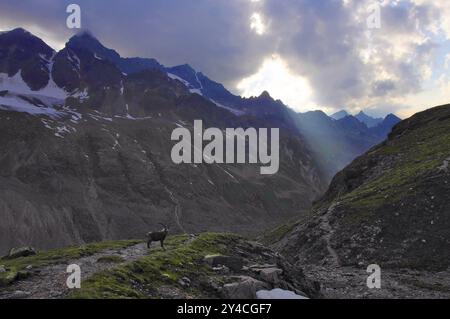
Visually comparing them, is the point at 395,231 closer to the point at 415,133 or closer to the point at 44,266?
the point at 44,266


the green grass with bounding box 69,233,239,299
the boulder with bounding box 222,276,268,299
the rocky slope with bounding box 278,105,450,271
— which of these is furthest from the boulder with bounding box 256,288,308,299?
the rocky slope with bounding box 278,105,450,271

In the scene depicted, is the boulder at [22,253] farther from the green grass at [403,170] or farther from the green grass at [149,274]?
the green grass at [403,170]

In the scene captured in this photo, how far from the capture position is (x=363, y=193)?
346 feet

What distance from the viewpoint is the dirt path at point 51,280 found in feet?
102

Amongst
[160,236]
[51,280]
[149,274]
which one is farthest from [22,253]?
[149,274]

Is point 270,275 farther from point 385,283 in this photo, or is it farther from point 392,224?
point 392,224

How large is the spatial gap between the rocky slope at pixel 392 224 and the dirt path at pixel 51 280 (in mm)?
46757

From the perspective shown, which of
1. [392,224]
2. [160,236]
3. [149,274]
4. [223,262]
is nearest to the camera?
[149,274]

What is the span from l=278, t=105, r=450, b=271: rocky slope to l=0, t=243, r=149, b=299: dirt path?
46.8 m

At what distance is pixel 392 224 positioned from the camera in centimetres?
8538

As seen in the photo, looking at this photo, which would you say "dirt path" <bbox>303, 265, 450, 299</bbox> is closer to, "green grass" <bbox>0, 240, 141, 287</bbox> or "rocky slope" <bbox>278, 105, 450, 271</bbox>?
"rocky slope" <bbox>278, 105, 450, 271</bbox>

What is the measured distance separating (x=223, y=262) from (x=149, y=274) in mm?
10485
